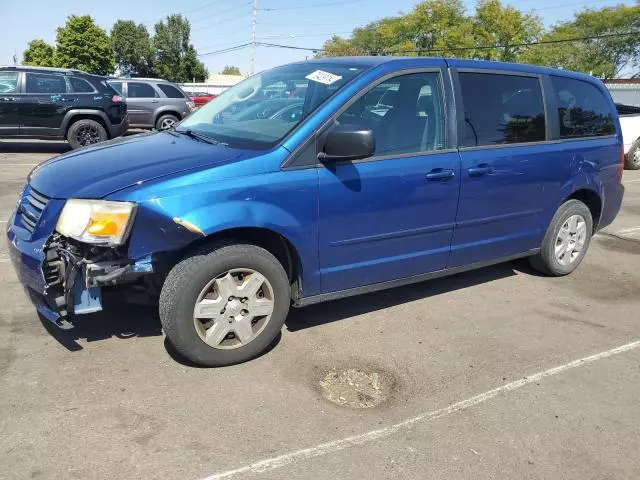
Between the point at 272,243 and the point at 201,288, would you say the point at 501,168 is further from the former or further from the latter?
the point at 201,288

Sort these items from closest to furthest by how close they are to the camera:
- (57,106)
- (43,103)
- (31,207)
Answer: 1. (31,207)
2. (43,103)
3. (57,106)

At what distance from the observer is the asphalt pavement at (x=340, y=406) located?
2.59 meters

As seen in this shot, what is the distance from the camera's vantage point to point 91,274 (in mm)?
3010

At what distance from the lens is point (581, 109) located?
17.1 ft

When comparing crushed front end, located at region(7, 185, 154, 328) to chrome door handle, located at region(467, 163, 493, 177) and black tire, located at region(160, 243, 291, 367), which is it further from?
chrome door handle, located at region(467, 163, 493, 177)

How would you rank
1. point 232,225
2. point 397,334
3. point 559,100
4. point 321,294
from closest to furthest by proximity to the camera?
point 232,225 → point 321,294 → point 397,334 → point 559,100

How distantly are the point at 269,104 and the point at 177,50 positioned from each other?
243ft

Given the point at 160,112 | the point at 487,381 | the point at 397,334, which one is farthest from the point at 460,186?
the point at 160,112

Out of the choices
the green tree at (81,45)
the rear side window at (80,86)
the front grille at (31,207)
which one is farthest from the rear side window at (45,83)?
the green tree at (81,45)

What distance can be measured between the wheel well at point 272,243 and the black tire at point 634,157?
12465 mm

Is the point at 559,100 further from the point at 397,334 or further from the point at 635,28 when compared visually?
the point at 635,28

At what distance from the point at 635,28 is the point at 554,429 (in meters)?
68.3

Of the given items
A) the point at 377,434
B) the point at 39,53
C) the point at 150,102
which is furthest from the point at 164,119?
the point at 39,53

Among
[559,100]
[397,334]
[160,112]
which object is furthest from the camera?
[160,112]
